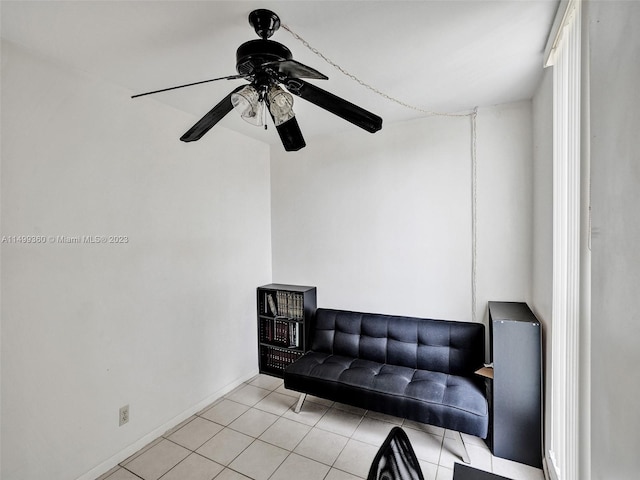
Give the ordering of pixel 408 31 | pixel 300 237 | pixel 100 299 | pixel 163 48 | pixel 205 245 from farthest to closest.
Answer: pixel 300 237
pixel 205 245
pixel 100 299
pixel 163 48
pixel 408 31

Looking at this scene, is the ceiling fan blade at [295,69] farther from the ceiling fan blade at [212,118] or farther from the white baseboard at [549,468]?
the white baseboard at [549,468]

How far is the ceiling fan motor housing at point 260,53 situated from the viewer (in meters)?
1.20

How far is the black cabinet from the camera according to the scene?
1982 mm

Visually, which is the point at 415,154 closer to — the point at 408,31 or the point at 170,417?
the point at 408,31

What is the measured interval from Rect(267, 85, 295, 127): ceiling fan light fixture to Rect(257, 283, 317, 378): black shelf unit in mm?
2109

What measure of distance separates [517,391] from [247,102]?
241 cm

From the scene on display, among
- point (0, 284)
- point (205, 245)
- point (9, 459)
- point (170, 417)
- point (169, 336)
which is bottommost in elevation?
point (170, 417)

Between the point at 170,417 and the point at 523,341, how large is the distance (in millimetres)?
2729

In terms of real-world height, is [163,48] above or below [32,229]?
above

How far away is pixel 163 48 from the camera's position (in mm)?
1661

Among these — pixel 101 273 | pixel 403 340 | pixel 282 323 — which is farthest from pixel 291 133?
pixel 282 323

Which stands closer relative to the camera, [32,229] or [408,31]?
[408,31]

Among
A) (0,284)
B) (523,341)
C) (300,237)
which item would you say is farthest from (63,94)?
(523,341)

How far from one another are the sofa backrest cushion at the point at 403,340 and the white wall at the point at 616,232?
6.09ft
